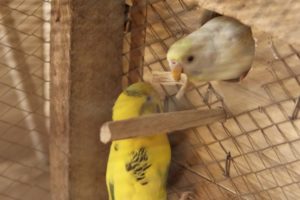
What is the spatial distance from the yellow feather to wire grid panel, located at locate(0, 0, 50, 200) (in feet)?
1.07

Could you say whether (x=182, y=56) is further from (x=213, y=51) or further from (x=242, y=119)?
(x=242, y=119)

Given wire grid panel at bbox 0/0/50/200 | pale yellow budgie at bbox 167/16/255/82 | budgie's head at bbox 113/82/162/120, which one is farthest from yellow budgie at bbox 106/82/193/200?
wire grid panel at bbox 0/0/50/200

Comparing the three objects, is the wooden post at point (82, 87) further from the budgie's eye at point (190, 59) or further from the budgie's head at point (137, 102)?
the budgie's eye at point (190, 59)

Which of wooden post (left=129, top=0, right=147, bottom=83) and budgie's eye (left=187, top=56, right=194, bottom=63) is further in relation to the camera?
wooden post (left=129, top=0, right=147, bottom=83)

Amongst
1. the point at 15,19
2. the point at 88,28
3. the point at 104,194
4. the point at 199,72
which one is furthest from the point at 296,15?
→ the point at 15,19

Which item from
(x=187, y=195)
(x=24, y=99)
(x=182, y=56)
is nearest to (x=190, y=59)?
(x=182, y=56)

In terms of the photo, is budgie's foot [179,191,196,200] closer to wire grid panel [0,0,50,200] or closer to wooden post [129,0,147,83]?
wooden post [129,0,147,83]

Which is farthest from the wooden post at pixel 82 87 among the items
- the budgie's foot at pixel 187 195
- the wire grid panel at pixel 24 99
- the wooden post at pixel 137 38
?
the wire grid panel at pixel 24 99

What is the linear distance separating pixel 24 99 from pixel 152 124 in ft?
1.64

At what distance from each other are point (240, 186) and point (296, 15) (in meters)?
0.33

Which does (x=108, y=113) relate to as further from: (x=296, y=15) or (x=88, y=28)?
(x=296, y=15)

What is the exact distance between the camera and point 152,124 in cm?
52

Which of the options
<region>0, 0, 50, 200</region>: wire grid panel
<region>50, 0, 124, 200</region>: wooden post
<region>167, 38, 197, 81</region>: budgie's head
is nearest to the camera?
<region>167, 38, 197, 81</region>: budgie's head

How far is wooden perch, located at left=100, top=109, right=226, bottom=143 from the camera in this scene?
1.63ft
